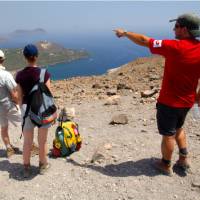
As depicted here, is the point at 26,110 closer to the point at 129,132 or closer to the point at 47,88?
the point at 47,88

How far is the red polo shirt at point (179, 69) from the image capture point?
182 inches

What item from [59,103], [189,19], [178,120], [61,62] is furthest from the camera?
[61,62]

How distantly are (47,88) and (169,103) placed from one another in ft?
6.02

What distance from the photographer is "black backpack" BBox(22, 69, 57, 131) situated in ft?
16.6

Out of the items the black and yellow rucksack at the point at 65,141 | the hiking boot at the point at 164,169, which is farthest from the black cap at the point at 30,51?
the hiking boot at the point at 164,169

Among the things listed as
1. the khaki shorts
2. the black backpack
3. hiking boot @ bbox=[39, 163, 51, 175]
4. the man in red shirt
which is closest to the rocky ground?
hiking boot @ bbox=[39, 163, 51, 175]

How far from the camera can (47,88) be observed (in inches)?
202

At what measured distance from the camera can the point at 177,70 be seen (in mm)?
4793

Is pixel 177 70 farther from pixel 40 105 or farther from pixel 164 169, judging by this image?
pixel 40 105

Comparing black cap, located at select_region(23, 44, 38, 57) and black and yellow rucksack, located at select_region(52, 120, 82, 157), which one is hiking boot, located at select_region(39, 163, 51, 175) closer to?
black and yellow rucksack, located at select_region(52, 120, 82, 157)

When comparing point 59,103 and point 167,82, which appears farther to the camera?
point 59,103

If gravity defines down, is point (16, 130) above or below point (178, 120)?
below

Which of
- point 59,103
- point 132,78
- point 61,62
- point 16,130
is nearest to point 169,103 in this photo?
point 16,130

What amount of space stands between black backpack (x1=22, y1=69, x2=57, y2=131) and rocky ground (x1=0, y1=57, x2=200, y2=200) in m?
1.05
